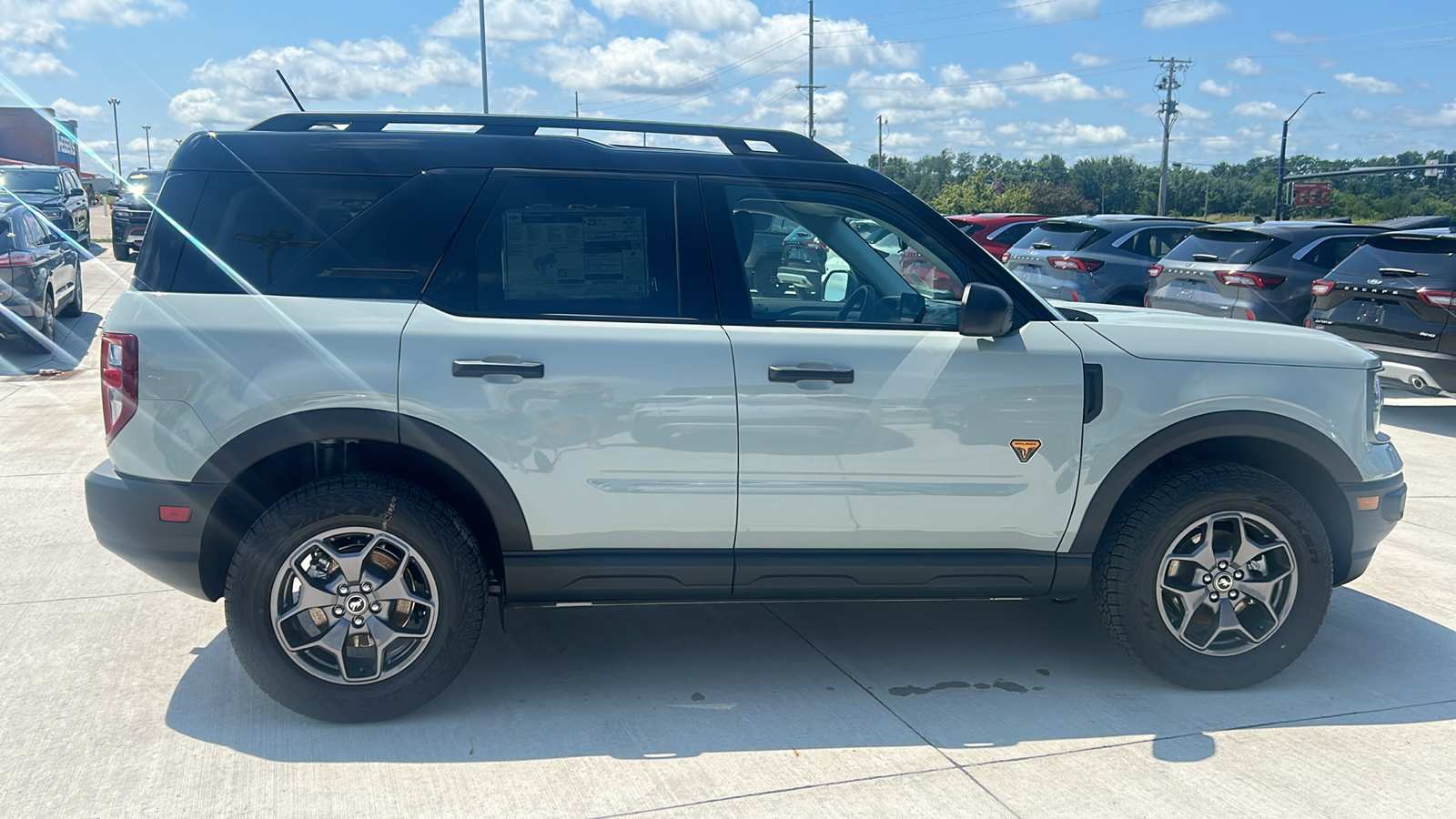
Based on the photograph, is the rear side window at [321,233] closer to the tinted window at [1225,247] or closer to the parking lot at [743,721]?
the parking lot at [743,721]

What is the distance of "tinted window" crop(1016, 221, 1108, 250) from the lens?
44.3 ft

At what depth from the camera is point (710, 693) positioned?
399cm

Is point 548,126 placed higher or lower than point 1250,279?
higher

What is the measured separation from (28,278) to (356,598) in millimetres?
9995

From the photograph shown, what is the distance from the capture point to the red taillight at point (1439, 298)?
8.56 meters

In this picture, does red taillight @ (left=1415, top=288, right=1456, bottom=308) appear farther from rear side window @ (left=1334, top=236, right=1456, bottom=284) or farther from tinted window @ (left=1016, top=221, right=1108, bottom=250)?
tinted window @ (left=1016, top=221, right=1108, bottom=250)

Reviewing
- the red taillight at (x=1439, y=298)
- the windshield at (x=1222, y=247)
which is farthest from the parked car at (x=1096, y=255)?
the red taillight at (x=1439, y=298)

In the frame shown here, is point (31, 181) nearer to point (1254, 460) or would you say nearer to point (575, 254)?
point (575, 254)

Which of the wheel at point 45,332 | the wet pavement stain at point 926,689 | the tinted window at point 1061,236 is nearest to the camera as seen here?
the wet pavement stain at point 926,689

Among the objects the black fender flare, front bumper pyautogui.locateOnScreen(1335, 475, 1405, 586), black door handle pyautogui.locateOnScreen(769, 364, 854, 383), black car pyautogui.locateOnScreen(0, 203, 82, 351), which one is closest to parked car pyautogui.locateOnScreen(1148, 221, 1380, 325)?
front bumper pyautogui.locateOnScreen(1335, 475, 1405, 586)

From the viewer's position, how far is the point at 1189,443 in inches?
157

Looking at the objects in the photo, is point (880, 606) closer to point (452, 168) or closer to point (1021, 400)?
point (1021, 400)

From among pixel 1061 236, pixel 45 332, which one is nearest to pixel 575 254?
pixel 45 332

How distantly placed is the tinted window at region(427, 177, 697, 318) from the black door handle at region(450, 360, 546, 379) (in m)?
0.19
